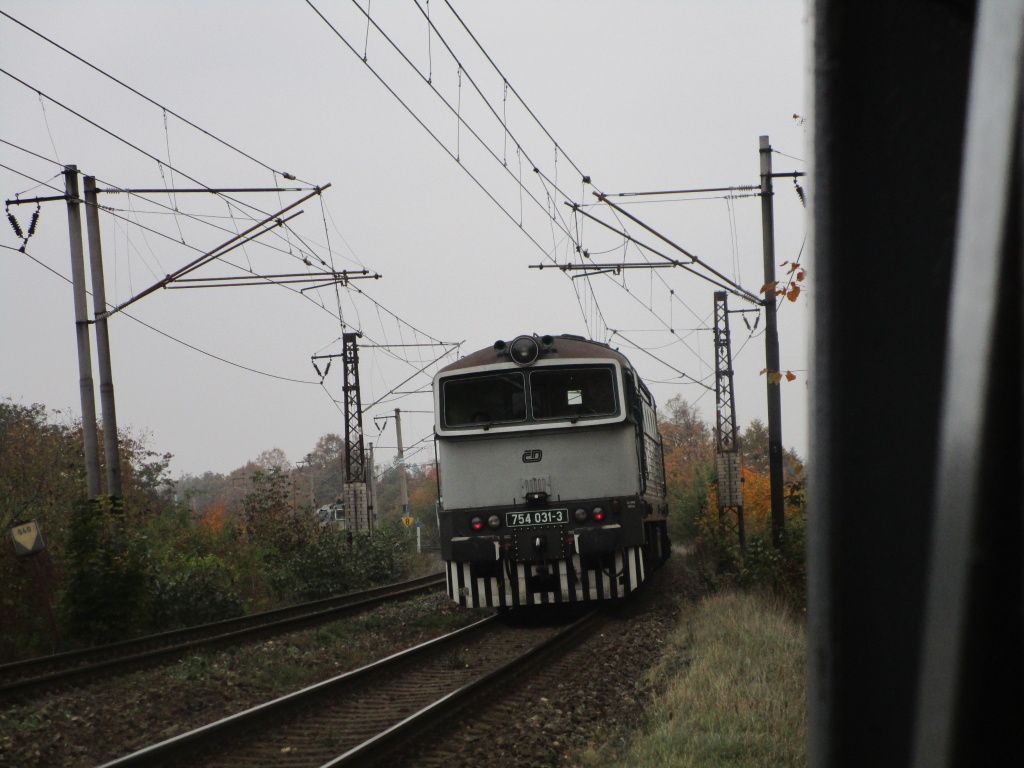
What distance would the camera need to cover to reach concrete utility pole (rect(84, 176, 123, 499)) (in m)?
16.8

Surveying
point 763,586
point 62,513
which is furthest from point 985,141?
point 62,513

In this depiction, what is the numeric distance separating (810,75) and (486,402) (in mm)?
13259

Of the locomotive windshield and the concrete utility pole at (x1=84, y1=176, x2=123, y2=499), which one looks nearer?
the locomotive windshield

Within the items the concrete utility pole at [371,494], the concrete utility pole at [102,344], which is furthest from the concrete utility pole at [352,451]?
the concrete utility pole at [102,344]

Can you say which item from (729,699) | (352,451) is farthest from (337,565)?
(729,699)

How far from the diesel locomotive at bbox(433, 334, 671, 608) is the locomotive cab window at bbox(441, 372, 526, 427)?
0.01 m

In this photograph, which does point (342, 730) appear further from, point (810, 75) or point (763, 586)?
point (763, 586)

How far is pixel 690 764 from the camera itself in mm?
6152

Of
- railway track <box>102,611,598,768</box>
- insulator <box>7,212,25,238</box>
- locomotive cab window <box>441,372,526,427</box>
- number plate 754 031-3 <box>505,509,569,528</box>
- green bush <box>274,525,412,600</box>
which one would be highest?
insulator <box>7,212,25,238</box>

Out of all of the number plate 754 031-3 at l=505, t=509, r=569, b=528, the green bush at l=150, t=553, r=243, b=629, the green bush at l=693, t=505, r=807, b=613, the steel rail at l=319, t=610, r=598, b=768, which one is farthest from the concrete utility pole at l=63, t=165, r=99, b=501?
the green bush at l=693, t=505, r=807, b=613

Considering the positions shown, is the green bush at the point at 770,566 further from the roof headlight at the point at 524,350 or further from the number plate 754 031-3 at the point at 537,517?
the roof headlight at the point at 524,350

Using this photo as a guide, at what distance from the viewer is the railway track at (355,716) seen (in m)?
7.22

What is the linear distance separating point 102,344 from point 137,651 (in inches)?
212

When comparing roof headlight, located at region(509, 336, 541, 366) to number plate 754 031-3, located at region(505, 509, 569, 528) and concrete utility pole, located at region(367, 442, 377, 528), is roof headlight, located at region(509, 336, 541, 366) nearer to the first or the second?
number plate 754 031-3, located at region(505, 509, 569, 528)
